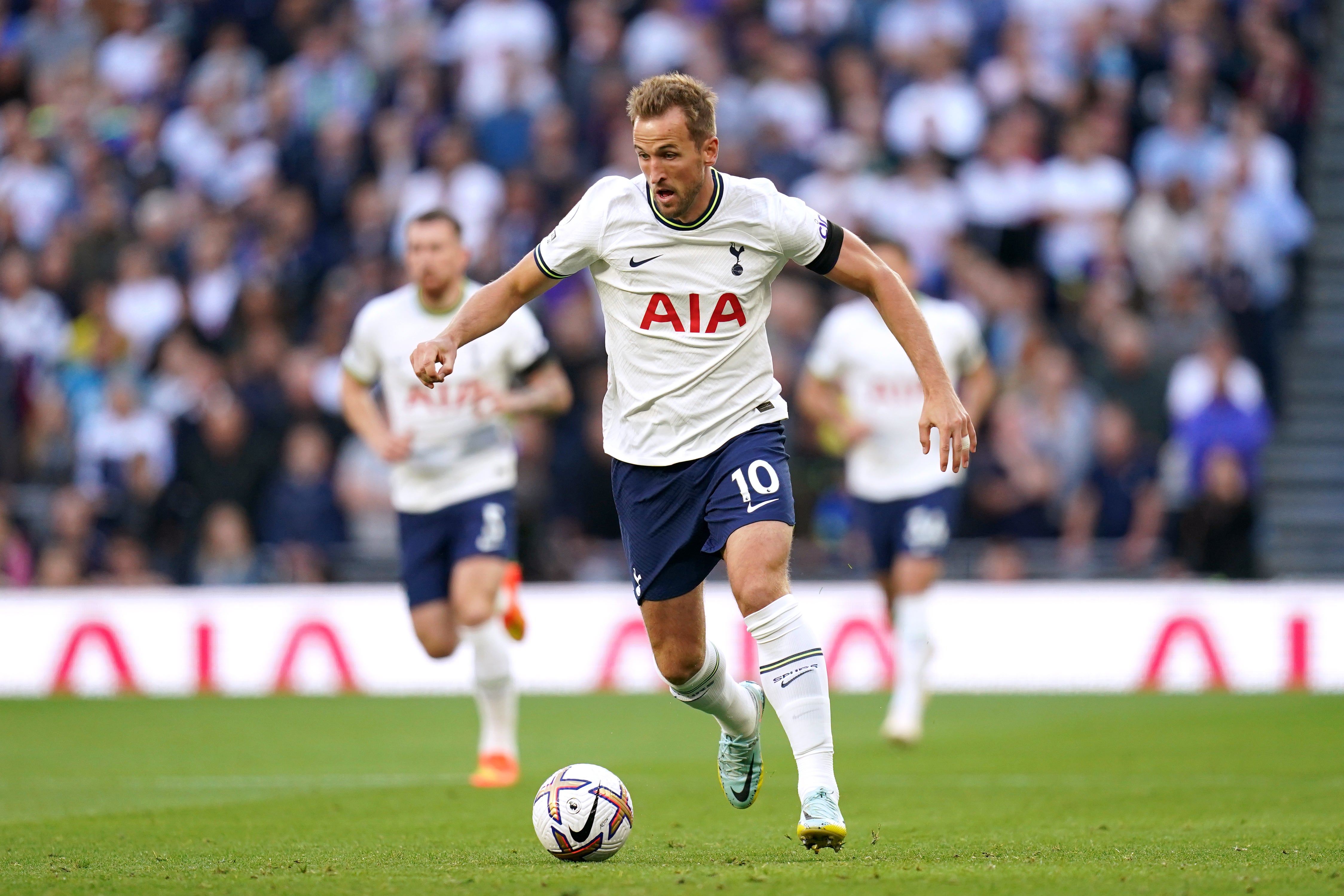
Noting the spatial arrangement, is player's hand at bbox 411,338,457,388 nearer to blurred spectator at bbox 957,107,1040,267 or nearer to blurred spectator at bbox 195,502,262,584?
blurred spectator at bbox 195,502,262,584

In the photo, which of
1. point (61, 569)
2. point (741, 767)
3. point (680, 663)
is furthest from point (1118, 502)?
point (680, 663)

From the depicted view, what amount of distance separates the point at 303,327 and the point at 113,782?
30.5 ft

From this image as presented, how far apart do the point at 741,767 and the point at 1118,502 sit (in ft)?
31.2

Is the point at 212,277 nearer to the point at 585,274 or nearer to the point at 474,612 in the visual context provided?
the point at 585,274

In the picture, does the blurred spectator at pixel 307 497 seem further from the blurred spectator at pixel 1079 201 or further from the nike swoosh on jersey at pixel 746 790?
the nike swoosh on jersey at pixel 746 790

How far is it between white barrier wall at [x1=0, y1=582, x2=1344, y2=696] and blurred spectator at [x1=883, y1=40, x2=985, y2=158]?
5094 millimetres

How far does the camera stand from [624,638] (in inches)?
621

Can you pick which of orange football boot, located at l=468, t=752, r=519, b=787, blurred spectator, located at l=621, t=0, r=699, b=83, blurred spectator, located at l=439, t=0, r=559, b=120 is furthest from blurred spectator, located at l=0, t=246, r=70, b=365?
orange football boot, located at l=468, t=752, r=519, b=787

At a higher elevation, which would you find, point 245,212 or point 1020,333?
point 245,212

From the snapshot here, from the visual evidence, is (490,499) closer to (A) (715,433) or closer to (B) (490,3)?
(A) (715,433)

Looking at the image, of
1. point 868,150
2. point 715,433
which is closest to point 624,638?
point 868,150

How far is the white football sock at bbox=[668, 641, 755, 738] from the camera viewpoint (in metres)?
7.09

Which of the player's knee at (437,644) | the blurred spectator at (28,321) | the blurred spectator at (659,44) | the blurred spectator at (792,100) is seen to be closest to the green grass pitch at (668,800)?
the player's knee at (437,644)

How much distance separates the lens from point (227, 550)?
16.9 m
